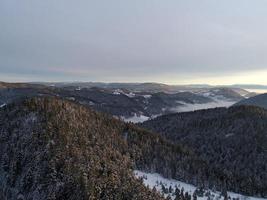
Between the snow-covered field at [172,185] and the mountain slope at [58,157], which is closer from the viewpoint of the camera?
the mountain slope at [58,157]

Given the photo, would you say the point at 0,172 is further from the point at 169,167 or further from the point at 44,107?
the point at 169,167

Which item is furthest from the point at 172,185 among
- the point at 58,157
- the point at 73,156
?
the point at 58,157

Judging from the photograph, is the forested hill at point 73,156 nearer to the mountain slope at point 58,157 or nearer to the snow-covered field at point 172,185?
the mountain slope at point 58,157

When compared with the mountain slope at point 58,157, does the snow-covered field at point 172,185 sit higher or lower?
lower

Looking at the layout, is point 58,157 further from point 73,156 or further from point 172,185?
point 172,185

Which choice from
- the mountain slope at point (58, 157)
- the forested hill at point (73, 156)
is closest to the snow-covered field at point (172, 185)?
the forested hill at point (73, 156)

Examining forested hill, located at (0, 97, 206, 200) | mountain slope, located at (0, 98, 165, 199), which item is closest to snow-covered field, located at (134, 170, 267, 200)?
forested hill, located at (0, 97, 206, 200)

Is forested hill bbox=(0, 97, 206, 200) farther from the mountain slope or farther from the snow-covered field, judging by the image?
the snow-covered field

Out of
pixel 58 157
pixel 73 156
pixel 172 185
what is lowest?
pixel 172 185
